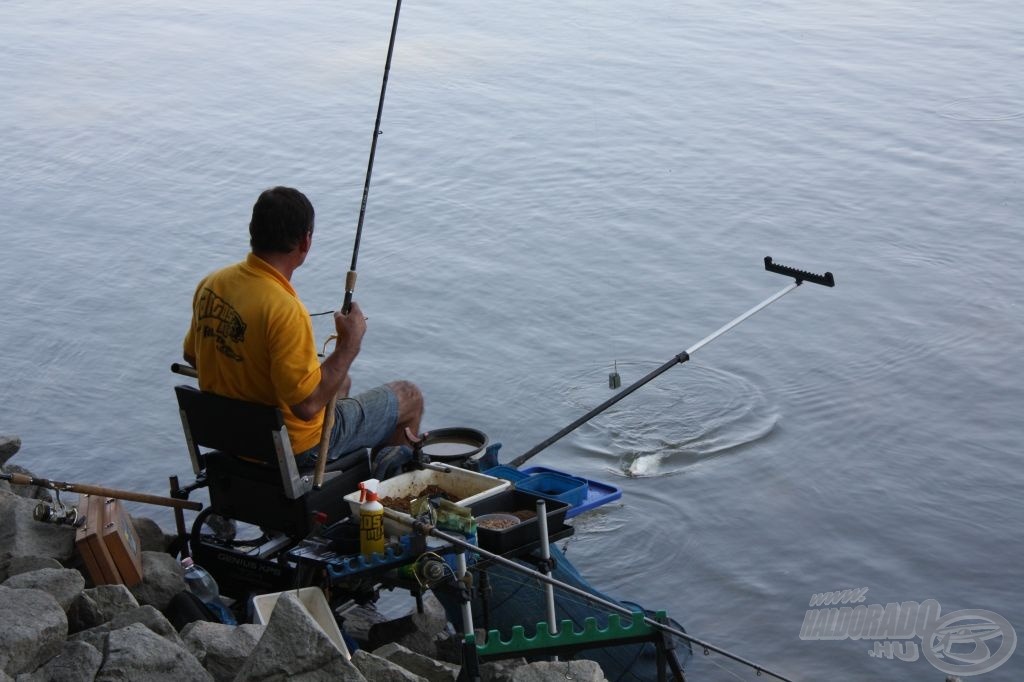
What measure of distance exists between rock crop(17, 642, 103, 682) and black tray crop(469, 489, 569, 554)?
885 mm

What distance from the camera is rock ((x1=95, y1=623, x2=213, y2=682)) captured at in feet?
9.33

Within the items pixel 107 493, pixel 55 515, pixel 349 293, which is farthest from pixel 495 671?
pixel 55 515

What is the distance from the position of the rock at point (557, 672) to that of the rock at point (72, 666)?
861 mm

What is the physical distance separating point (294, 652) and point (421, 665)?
59 centimetres

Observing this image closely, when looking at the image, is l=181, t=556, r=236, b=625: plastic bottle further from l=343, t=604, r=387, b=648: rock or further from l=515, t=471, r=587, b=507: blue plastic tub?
l=515, t=471, r=587, b=507: blue plastic tub

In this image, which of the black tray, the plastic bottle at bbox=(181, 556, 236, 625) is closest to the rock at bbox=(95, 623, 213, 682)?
the plastic bottle at bbox=(181, 556, 236, 625)

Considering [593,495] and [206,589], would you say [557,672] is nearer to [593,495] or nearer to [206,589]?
[593,495]

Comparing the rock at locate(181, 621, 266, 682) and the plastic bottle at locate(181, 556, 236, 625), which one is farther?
the plastic bottle at locate(181, 556, 236, 625)

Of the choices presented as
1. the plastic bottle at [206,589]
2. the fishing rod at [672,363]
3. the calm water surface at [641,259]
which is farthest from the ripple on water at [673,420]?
the plastic bottle at [206,589]

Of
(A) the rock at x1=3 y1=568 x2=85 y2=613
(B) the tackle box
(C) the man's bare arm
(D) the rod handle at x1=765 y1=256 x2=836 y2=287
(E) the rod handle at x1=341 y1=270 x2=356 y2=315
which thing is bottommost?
(A) the rock at x1=3 y1=568 x2=85 y2=613

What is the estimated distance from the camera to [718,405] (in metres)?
5.30

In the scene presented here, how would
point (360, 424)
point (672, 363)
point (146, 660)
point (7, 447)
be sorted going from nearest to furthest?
point (146, 660) → point (360, 424) → point (672, 363) → point (7, 447)

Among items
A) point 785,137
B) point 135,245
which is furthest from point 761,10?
point 135,245

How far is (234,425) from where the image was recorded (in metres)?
3.27
